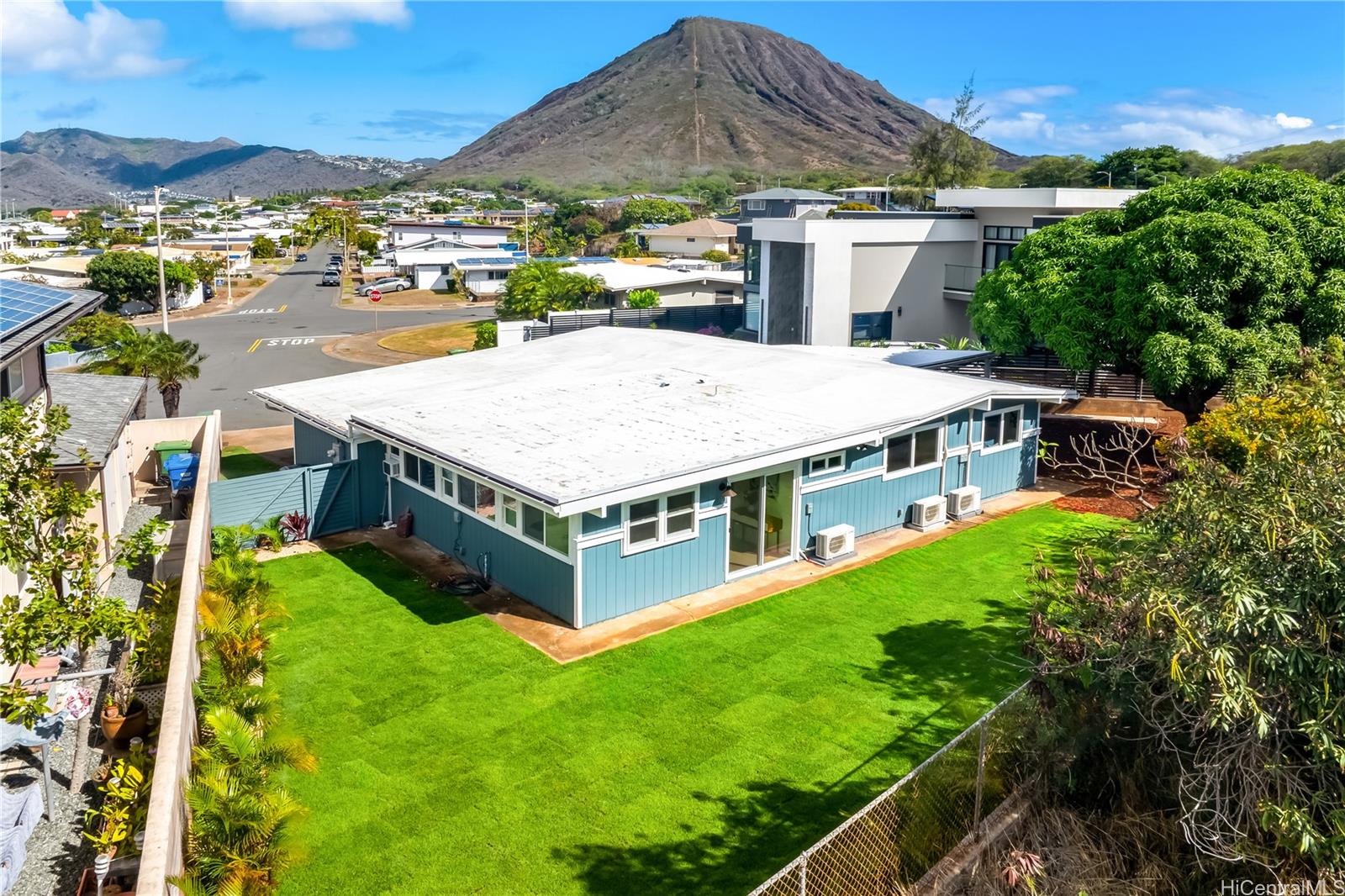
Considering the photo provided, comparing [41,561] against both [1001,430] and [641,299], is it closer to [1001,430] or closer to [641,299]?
[1001,430]

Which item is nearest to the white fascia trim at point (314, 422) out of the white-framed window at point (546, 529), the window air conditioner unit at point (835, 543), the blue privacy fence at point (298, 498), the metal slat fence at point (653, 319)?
the blue privacy fence at point (298, 498)

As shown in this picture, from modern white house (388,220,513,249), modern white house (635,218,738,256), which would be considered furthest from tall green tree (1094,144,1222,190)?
modern white house (388,220,513,249)

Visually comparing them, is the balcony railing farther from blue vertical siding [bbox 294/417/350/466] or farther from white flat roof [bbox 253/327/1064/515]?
blue vertical siding [bbox 294/417/350/466]

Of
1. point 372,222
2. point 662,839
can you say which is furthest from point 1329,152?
point 372,222

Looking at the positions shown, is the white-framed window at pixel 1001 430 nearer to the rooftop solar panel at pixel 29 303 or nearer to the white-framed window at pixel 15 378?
the rooftop solar panel at pixel 29 303

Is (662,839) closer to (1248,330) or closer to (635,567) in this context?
(635,567)

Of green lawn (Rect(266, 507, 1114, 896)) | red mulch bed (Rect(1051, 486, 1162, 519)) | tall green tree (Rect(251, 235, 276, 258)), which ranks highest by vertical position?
tall green tree (Rect(251, 235, 276, 258))

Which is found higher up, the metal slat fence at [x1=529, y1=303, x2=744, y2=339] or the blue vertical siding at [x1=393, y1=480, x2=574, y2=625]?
the metal slat fence at [x1=529, y1=303, x2=744, y2=339]
